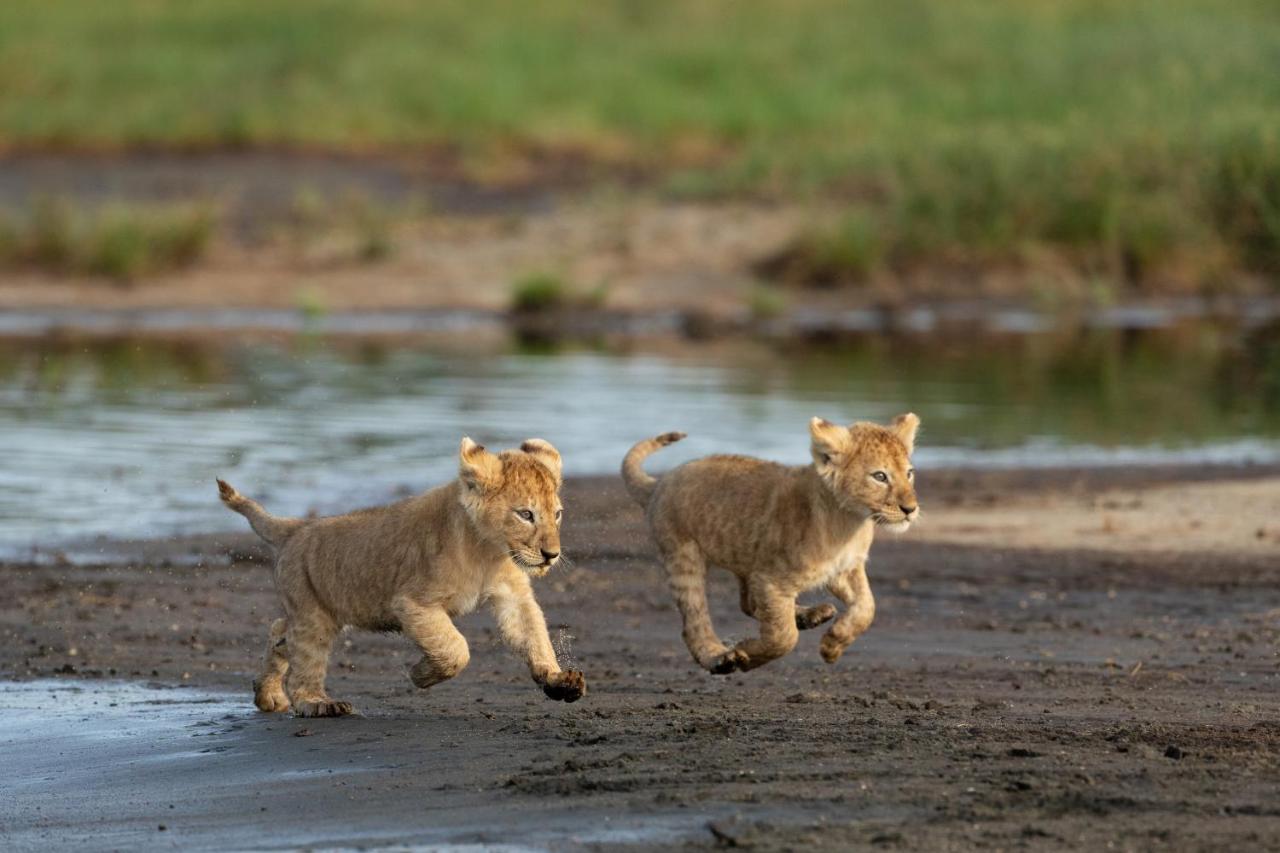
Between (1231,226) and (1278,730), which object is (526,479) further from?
(1231,226)

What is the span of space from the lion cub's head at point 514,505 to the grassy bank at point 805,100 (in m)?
22.2

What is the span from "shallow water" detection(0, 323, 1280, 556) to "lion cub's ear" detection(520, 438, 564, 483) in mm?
5644

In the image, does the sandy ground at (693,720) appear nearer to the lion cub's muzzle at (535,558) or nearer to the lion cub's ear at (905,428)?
the lion cub's muzzle at (535,558)

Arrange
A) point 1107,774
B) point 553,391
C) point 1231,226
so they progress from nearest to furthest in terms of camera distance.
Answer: point 1107,774
point 553,391
point 1231,226

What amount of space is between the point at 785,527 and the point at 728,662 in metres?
0.61

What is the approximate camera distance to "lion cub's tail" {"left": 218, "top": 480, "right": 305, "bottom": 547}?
9.62 metres

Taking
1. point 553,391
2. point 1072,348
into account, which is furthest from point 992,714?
point 1072,348

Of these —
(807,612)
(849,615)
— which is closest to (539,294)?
(807,612)

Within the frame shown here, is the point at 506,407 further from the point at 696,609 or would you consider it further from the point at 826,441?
the point at 826,441

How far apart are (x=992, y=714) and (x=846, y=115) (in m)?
32.1

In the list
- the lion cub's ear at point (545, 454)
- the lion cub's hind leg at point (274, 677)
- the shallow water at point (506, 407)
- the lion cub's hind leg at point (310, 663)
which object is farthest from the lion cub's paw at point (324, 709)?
the shallow water at point (506, 407)

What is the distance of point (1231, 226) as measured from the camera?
31.2 metres

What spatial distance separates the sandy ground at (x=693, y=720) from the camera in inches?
285

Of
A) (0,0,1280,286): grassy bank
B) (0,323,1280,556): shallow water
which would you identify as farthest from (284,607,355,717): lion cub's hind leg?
(0,0,1280,286): grassy bank
